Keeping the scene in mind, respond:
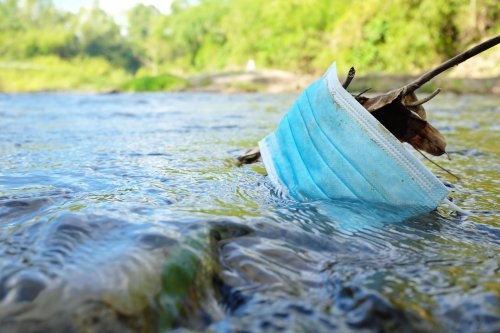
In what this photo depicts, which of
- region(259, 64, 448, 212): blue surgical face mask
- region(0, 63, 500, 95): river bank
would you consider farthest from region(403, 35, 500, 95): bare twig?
region(0, 63, 500, 95): river bank

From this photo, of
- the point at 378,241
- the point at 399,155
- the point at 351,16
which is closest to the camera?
the point at 378,241

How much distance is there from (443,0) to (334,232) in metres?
19.5

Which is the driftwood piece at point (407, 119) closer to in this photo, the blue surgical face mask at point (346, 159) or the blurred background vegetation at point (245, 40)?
the blue surgical face mask at point (346, 159)

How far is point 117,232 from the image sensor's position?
1.30m

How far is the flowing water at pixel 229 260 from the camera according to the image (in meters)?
0.91

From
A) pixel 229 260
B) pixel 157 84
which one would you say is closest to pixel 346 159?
pixel 229 260

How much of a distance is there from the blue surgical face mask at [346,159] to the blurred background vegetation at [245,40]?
1448 cm

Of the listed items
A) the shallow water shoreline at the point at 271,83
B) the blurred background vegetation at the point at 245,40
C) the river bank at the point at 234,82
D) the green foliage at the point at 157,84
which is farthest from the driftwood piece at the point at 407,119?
the green foliage at the point at 157,84

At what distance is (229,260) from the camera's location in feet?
3.87

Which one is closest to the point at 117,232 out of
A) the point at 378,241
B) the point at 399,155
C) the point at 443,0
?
the point at 378,241

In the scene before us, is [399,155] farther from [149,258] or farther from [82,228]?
[82,228]

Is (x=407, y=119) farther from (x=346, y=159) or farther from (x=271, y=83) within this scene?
(x=271, y=83)

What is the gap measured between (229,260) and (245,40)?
130 feet

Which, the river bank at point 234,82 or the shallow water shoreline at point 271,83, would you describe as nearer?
the river bank at point 234,82
